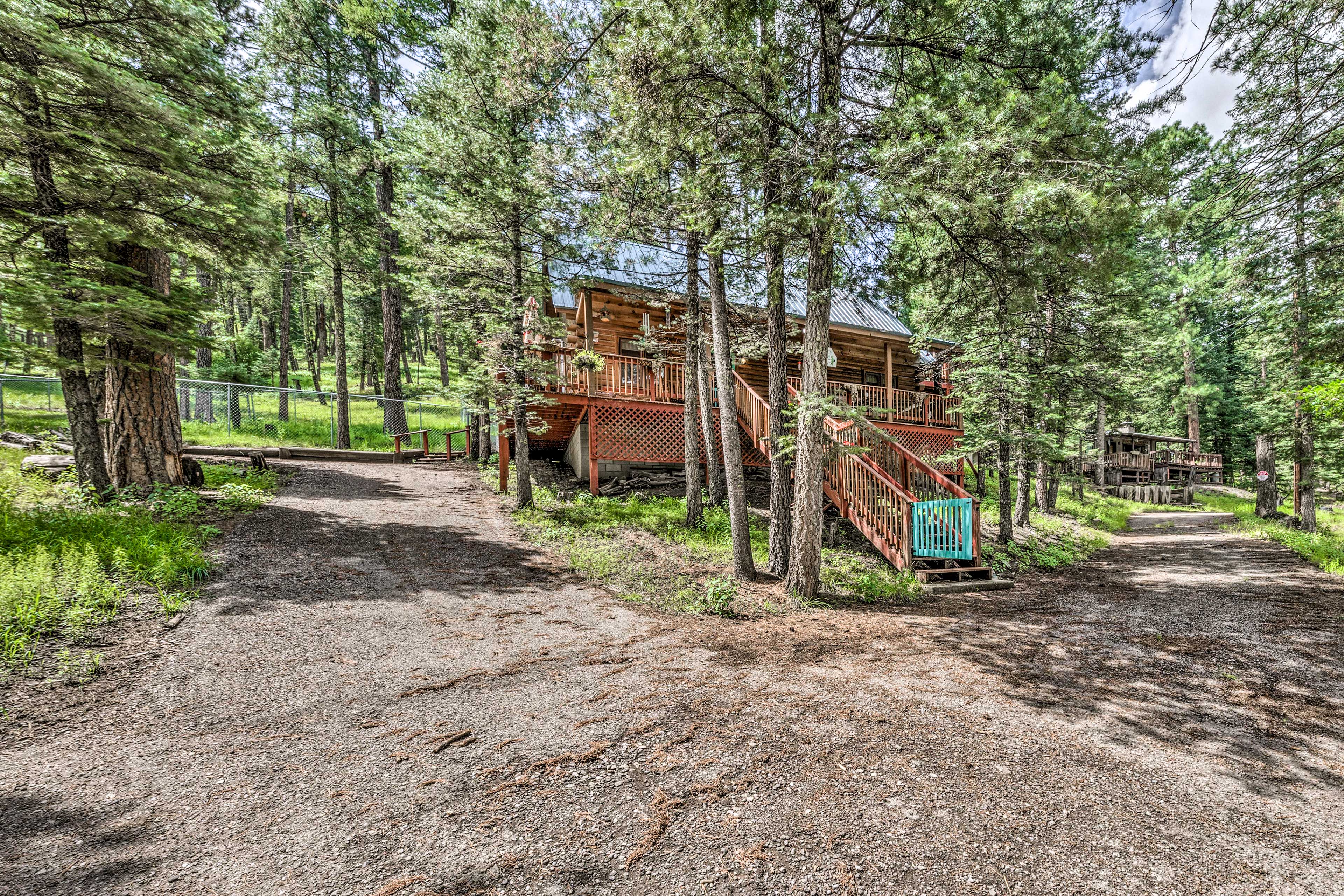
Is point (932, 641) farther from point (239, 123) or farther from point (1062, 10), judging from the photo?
point (239, 123)

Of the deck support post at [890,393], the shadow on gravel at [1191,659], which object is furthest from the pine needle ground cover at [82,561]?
the deck support post at [890,393]

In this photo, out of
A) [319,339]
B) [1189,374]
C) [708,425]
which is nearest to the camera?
[708,425]

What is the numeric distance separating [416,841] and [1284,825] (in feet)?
12.6

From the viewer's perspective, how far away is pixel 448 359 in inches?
1100

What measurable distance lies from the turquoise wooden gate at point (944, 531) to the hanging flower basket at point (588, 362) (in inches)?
242

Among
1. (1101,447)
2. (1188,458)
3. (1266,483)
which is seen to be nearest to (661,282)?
(1266,483)

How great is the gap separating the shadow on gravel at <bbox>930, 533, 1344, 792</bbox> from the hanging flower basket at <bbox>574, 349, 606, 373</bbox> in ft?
22.9

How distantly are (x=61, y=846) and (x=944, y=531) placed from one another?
343 inches

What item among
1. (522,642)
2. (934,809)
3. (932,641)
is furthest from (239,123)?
(932,641)

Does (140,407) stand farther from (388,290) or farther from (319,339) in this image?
(319,339)

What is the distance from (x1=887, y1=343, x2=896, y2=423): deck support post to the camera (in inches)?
547

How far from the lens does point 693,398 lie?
9.32 metres

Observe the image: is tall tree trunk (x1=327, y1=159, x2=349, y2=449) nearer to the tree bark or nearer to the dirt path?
the dirt path

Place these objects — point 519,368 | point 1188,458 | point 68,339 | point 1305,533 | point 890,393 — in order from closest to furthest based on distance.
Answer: point 68,339 < point 519,368 < point 1305,533 < point 890,393 < point 1188,458
